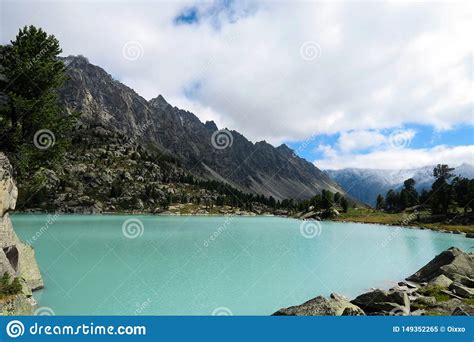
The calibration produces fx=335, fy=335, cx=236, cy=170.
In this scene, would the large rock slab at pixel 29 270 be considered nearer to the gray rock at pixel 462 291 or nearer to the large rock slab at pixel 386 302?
the large rock slab at pixel 386 302

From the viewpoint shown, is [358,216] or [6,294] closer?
[6,294]

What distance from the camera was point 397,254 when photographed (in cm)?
5872

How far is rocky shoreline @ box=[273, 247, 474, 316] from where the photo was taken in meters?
18.5

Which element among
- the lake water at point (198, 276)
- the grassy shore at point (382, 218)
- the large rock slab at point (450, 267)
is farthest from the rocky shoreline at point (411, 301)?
the grassy shore at point (382, 218)

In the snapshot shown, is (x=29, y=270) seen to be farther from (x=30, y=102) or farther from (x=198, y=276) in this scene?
(x=198, y=276)

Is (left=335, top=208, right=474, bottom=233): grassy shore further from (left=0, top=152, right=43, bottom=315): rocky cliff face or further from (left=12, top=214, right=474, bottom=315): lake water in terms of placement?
(left=0, top=152, right=43, bottom=315): rocky cliff face

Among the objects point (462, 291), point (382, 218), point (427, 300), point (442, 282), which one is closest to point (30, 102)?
point (427, 300)

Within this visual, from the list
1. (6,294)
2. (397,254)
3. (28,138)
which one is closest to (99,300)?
(6,294)

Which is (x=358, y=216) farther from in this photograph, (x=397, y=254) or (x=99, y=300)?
(x=99, y=300)

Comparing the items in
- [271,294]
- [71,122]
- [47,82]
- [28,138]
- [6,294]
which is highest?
[47,82]

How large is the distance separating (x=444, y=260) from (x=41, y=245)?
54705 millimetres

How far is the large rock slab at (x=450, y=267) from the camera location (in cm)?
3262

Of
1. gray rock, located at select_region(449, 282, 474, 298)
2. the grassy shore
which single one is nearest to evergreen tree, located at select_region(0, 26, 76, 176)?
gray rock, located at select_region(449, 282, 474, 298)

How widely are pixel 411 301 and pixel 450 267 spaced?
496 inches
